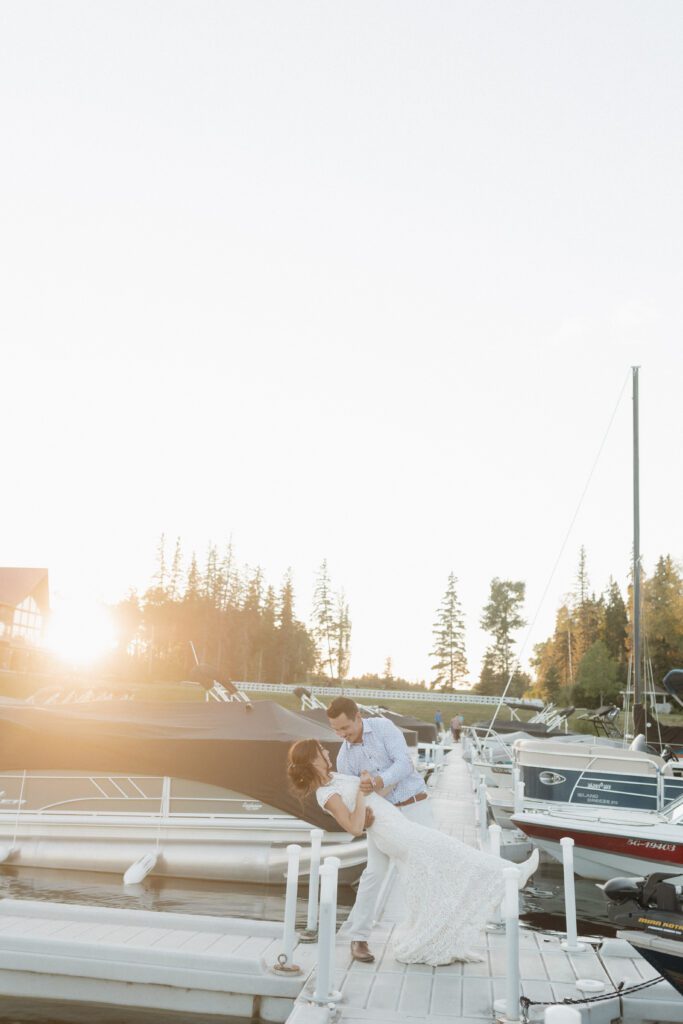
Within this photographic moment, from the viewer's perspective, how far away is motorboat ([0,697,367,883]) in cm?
1451

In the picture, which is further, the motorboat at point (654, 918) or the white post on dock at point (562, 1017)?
the motorboat at point (654, 918)

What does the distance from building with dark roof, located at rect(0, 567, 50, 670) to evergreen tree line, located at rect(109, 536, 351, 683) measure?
37.5 meters

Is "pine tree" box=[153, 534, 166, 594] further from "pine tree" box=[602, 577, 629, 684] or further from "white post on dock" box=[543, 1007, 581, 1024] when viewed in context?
"white post on dock" box=[543, 1007, 581, 1024]

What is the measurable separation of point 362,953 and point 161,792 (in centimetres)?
811

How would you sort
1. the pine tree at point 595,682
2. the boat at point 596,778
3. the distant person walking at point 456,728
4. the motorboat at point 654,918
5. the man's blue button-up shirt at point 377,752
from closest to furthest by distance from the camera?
the motorboat at point 654,918
the man's blue button-up shirt at point 377,752
the boat at point 596,778
the distant person walking at point 456,728
the pine tree at point 595,682

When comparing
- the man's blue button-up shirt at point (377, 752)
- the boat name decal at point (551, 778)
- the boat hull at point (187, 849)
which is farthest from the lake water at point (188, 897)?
the man's blue button-up shirt at point (377, 752)

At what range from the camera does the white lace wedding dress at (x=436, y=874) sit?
763 centimetres

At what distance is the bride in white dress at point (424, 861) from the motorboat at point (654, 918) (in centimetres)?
83

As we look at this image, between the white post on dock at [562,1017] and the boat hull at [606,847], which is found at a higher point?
the white post on dock at [562,1017]

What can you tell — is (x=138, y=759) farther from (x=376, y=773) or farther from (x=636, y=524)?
(x=636, y=524)

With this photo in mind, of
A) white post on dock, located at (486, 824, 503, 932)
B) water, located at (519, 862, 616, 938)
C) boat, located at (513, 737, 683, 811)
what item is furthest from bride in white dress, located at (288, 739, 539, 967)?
boat, located at (513, 737, 683, 811)

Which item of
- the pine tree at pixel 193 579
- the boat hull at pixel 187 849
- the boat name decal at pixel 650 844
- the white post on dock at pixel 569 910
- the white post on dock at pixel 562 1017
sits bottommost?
the boat hull at pixel 187 849

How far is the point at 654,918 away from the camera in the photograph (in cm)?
724

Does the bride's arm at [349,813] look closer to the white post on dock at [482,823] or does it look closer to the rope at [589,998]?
the rope at [589,998]
